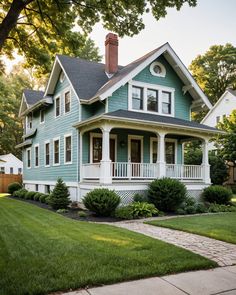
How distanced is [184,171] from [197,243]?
9311 millimetres

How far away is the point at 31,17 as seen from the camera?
9.04 meters

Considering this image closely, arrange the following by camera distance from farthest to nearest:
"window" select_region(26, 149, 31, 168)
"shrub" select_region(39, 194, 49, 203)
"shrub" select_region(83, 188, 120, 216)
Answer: "window" select_region(26, 149, 31, 168) < "shrub" select_region(39, 194, 49, 203) < "shrub" select_region(83, 188, 120, 216)

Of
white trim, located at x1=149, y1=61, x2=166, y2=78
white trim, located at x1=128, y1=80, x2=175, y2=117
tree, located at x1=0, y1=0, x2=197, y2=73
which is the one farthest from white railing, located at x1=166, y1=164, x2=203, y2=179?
tree, located at x1=0, y1=0, x2=197, y2=73

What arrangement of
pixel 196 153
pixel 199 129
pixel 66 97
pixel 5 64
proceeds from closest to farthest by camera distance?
pixel 5 64, pixel 199 129, pixel 66 97, pixel 196 153

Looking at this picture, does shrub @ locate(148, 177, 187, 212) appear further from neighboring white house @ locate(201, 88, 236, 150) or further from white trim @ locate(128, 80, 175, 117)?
neighboring white house @ locate(201, 88, 236, 150)

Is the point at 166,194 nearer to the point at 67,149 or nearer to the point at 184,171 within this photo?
the point at 184,171

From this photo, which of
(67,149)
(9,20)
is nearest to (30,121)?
(67,149)

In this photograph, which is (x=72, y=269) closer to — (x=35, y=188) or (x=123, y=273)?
(x=123, y=273)

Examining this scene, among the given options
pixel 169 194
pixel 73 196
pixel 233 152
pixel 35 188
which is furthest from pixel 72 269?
pixel 233 152

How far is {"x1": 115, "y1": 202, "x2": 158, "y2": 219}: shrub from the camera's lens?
11466 mm

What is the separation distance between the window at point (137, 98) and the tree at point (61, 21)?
6452 mm

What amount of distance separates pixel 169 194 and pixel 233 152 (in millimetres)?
13344

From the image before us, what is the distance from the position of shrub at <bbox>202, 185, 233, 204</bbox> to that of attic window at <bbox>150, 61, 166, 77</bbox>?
22.1 ft

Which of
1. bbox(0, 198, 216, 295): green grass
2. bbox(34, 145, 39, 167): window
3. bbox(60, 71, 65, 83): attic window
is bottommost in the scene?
bbox(0, 198, 216, 295): green grass
